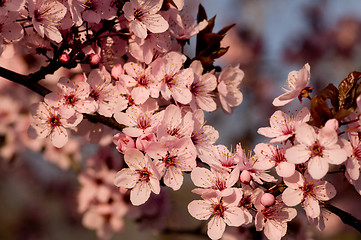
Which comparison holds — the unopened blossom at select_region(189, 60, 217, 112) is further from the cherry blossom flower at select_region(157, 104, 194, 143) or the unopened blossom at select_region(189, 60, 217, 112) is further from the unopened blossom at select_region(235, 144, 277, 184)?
the unopened blossom at select_region(235, 144, 277, 184)

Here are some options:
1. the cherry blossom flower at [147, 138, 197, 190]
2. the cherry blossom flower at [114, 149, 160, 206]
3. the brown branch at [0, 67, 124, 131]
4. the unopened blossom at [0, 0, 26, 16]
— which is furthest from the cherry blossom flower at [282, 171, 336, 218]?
the unopened blossom at [0, 0, 26, 16]

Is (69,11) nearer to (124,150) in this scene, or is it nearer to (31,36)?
(31,36)

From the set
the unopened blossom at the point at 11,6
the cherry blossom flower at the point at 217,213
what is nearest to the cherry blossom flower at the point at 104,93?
the unopened blossom at the point at 11,6

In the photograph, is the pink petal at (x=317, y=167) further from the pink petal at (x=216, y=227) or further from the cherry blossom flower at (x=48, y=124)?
the cherry blossom flower at (x=48, y=124)

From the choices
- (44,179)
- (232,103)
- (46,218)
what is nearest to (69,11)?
(232,103)

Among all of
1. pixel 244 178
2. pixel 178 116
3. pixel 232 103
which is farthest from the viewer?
pixel 232 103
